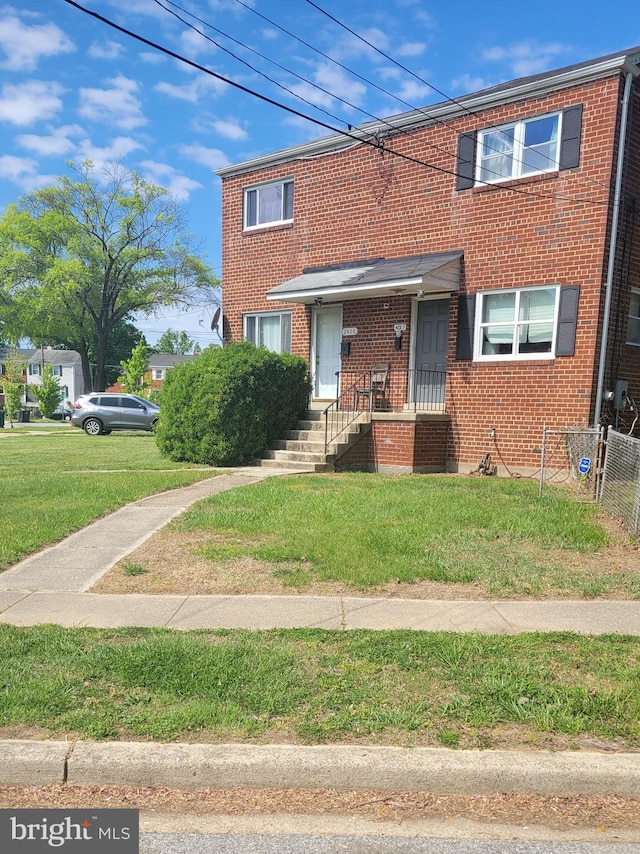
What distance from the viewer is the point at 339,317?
47.5 feet

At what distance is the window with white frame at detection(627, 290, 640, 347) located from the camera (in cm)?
1180

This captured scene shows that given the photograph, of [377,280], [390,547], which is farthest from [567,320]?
[390,547]

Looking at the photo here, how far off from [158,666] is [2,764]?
0.97 meters

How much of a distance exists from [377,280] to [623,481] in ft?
19.6

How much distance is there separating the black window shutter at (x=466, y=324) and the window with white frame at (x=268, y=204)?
5154mm

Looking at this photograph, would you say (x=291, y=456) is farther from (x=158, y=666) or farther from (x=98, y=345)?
(x=98, y=345)

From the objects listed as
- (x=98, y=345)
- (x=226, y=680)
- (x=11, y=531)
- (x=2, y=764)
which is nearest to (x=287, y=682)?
(x=226, y=680)

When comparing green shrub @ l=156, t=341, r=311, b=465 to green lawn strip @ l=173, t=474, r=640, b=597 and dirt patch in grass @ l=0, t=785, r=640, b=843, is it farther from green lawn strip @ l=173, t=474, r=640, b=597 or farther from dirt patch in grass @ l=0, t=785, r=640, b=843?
dirt patch in grass @ l=0, t=785, r=640, b=843

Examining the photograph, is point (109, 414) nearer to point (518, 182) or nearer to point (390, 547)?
point (518, 182)

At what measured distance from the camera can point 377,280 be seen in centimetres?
1212

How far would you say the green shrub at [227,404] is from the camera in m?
→ 12.1

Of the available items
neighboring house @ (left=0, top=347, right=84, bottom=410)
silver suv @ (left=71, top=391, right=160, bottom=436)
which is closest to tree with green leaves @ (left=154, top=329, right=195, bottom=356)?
neighboring house @ (left=0, top=347, right=84, bottom=410)

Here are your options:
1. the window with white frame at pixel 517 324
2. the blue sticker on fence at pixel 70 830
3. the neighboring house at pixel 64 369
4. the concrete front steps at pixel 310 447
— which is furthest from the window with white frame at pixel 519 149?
the neighboring house at pixel 64 369

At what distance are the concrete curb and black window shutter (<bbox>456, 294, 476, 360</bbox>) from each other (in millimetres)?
9905
